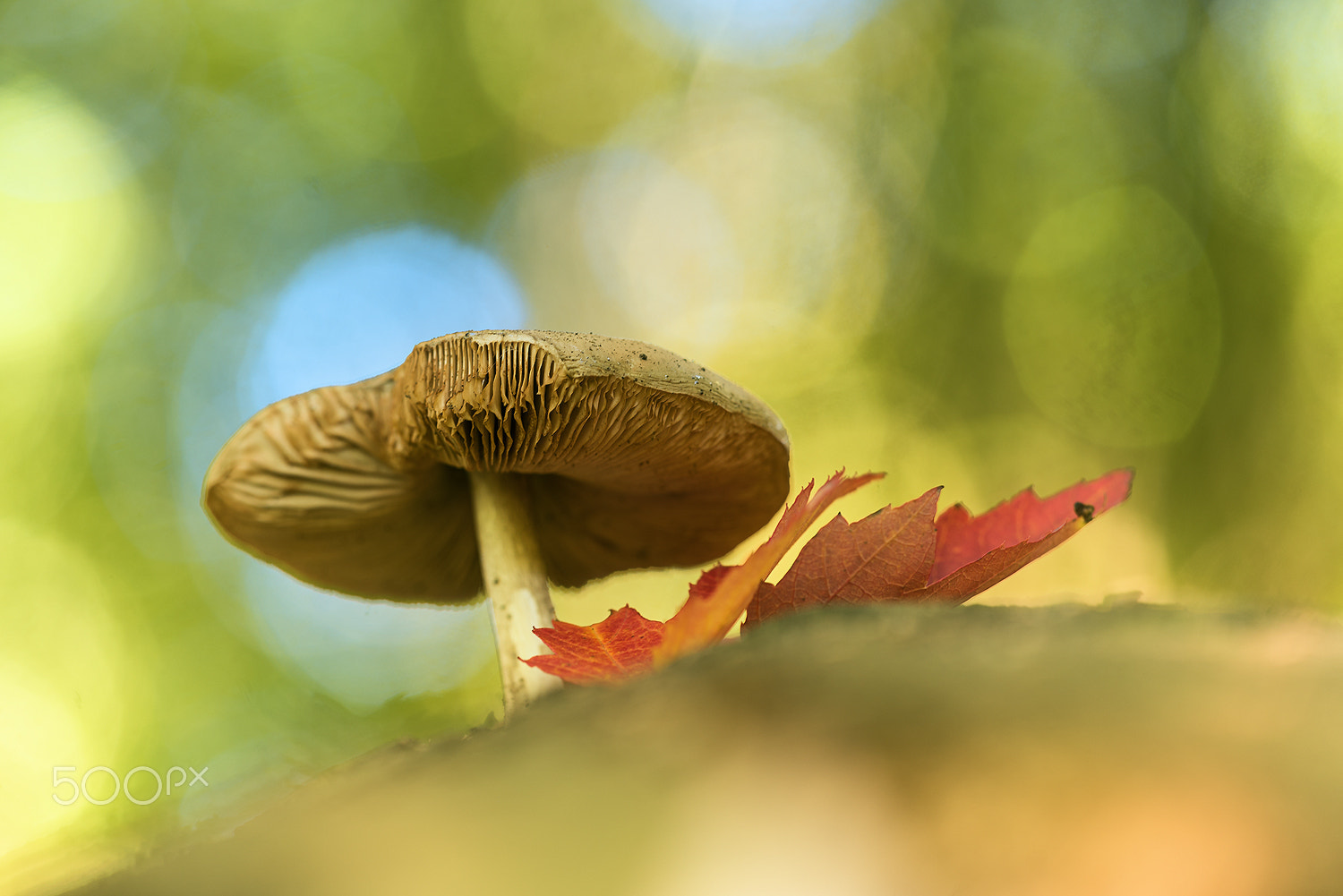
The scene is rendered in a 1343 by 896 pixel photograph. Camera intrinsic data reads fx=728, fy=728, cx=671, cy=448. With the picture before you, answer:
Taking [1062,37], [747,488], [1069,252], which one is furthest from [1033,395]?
[747,488]

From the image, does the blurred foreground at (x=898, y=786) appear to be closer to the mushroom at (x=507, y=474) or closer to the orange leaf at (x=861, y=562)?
the orange leaf at (x=861, y=562)

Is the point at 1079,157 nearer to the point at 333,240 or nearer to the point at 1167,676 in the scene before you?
the point at 333,240

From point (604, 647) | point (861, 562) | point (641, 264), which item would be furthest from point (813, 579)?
point (641, 264)

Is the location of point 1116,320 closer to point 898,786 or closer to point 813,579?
point 813,579

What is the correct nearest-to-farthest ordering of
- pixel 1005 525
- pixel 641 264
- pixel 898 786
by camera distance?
pixel 898 786
pixel 1005 525
pixel 641 264

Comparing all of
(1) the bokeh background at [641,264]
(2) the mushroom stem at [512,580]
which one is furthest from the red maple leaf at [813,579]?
(1) the bokeh background at [641,264]

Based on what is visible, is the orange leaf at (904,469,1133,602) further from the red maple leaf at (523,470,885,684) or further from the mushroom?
the mushroom

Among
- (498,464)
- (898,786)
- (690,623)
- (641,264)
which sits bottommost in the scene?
(898,786)
